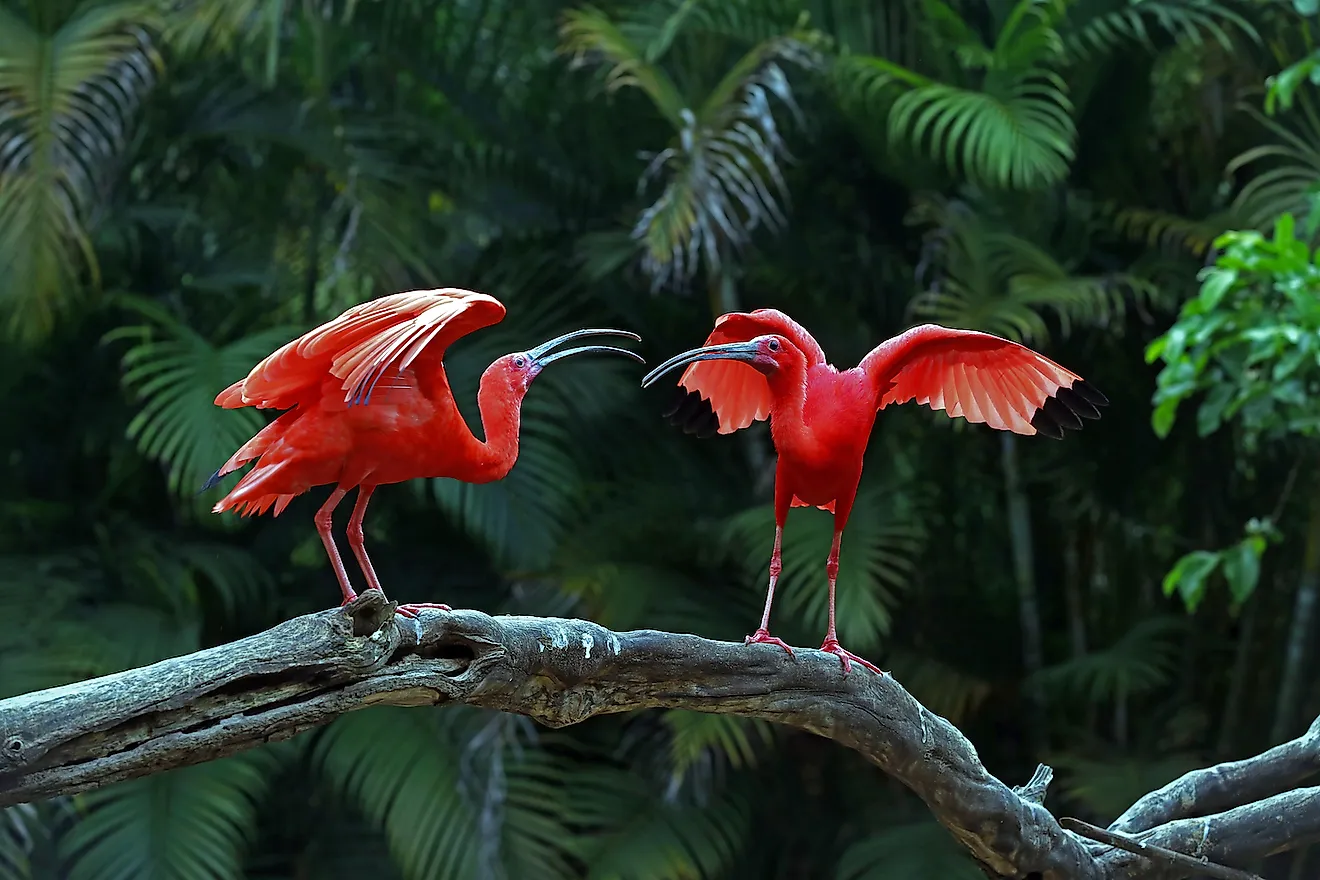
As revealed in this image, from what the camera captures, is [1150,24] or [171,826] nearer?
[171,826]

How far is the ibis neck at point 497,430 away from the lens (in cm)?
186

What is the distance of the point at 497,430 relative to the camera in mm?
1892

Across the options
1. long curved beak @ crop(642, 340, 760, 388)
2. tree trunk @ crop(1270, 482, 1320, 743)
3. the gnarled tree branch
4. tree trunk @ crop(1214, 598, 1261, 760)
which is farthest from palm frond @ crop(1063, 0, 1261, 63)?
long curved beak @ crop(642, 340, 760, 388)

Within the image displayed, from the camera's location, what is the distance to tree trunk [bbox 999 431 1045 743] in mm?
4152

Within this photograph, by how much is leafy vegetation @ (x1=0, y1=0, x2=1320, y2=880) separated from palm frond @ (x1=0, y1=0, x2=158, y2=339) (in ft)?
0.06

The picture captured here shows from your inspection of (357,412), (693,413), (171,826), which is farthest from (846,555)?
(357,412)

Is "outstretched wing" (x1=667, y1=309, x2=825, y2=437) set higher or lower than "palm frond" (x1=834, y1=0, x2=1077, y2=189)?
lower

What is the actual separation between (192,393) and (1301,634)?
3278mm

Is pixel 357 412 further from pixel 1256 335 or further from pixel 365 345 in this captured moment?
pixel 1256 335

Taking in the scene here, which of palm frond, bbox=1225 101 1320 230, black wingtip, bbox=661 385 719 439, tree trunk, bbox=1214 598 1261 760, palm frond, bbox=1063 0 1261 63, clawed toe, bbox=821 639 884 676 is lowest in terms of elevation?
tree trunk, bbox=1214 598 1261 760

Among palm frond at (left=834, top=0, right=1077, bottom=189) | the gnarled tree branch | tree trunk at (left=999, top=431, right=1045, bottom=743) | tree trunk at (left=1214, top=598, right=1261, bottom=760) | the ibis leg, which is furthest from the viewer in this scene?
tree trunk at (left=999, top=431, right=1045, bottom=743)

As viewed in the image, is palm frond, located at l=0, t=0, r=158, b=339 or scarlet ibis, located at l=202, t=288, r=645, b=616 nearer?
scarlet ibis, located at l=202, t=288, r=645, b=616

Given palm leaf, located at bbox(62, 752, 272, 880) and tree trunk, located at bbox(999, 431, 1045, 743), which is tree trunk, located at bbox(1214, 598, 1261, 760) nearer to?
tree trunk, located at bbox(999, 431, 1045, 743)

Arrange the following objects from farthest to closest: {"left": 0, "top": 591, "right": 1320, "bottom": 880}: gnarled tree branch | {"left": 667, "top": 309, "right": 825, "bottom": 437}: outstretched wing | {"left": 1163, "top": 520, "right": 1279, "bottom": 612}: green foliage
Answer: {"left": 1163, "top": 520, "right": 1279, "bottom": 612}: green foliage → {"left": 667, "top": 309, "right": 825, "bottom": 437}: outstretched wing → {"left": 0, "top": 591, "right": 1320, "bottom": 880}: gnarled tree branch
